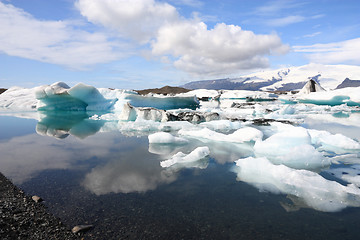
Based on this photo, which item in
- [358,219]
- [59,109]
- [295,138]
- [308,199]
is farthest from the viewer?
[59,109]

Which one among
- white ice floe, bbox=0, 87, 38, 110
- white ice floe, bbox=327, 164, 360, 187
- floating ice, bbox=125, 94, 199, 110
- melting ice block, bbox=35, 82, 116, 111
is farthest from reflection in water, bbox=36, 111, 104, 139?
white ice floe, bbox=0, 87, 38, 110

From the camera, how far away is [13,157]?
4250 mm

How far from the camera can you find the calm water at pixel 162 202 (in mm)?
1944

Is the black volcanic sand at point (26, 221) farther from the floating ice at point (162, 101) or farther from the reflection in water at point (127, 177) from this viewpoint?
the floating ice at point (162, 101)

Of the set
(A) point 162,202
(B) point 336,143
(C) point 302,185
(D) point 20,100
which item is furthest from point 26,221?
(D) point 20,100

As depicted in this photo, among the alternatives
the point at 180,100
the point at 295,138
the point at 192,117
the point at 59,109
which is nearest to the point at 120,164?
the point at 295,138

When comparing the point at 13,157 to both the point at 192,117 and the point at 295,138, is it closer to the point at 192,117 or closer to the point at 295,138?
the point at 295,138

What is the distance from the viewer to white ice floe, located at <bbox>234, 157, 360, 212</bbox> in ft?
8.10

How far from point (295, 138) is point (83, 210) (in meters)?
4.15

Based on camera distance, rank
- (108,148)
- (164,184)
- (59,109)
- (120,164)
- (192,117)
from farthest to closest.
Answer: (59,109), (192,117), (108,148), (120,164), (164,184)

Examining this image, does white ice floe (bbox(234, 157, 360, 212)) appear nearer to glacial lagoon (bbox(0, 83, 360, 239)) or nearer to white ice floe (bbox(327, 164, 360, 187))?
glacial lagoon (bbox(0, 83, 360, 239))

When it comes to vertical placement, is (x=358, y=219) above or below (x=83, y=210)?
below

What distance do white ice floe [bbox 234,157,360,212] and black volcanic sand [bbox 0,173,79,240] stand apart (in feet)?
7.47

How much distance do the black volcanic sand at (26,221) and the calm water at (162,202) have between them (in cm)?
11
